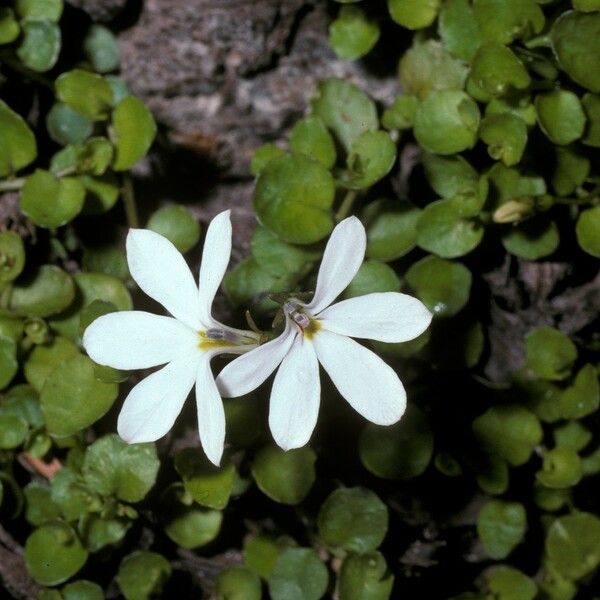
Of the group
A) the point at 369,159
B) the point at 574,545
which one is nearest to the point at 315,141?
the point at 369,159

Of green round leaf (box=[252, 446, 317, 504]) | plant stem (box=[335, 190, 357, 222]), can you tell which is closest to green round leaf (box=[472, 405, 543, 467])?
green round leaf (box=[252, 446, 317, 504])

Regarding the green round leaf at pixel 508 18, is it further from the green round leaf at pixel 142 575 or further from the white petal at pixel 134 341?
the green round leaf at pixel 142 575

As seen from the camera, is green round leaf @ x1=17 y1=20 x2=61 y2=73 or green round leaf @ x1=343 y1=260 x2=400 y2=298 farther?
green round leaf @ x1=17 y1=20 x2=61 y2=73

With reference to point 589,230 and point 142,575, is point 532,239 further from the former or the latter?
point 142,575

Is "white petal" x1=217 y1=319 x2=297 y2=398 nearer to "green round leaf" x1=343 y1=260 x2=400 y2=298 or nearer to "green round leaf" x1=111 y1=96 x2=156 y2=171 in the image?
"green round leaf" x1=343 y1=260 x2=400 y2=298

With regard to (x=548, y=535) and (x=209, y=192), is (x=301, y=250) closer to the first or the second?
(x=209, y=192)

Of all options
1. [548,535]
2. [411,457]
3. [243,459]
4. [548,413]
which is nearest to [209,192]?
[243,459]

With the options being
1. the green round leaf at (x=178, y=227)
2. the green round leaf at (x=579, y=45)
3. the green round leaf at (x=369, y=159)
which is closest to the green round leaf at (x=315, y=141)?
the green round leaf at (x=369, y=159)
